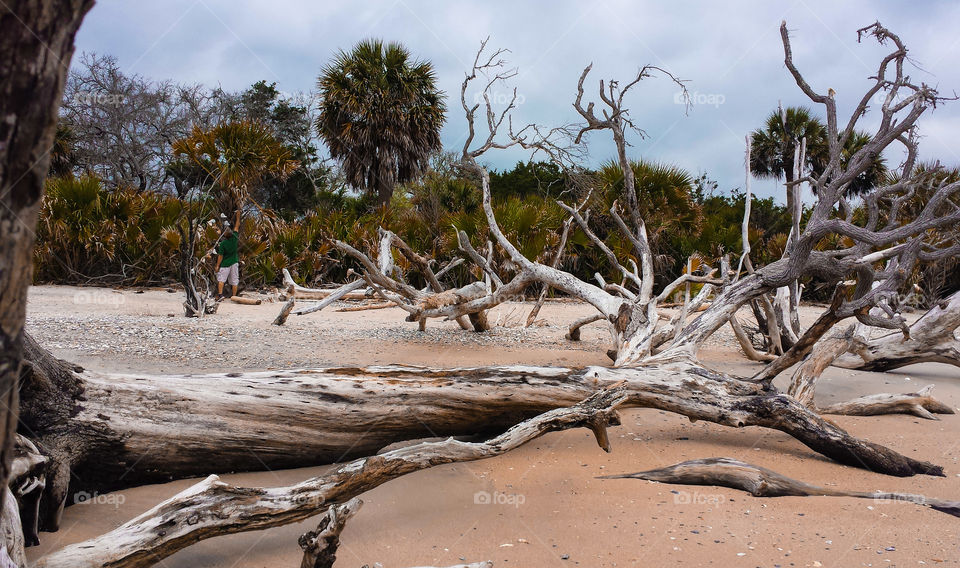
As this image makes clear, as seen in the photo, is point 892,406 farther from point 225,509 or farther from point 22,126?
point 22,126

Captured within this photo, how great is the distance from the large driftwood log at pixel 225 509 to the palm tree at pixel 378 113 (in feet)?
54.1

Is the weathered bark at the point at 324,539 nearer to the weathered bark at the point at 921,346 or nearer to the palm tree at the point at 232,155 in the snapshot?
the weathered bark at the point at 921,346

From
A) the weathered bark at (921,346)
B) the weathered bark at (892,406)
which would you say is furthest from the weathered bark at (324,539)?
the weathered bark at (921,346)

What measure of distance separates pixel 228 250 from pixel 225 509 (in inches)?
372

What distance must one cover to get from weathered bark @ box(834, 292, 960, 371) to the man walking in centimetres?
943

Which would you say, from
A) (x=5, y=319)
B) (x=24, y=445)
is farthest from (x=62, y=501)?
(x=5, y=319)

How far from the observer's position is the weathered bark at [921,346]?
6.24 metres

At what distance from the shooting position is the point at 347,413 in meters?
3.49

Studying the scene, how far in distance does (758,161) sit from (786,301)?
52.1ft

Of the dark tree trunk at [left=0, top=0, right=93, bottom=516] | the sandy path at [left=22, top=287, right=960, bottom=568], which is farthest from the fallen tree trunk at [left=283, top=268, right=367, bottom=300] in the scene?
the dark tree trunk at [left=0, top=0, right=93, bottom=516]

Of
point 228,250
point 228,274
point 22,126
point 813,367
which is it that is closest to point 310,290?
point 228,250

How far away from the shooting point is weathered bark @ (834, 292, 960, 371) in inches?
246

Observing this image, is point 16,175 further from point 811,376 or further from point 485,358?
point 485,358

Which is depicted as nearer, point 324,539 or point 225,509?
point 324,539
